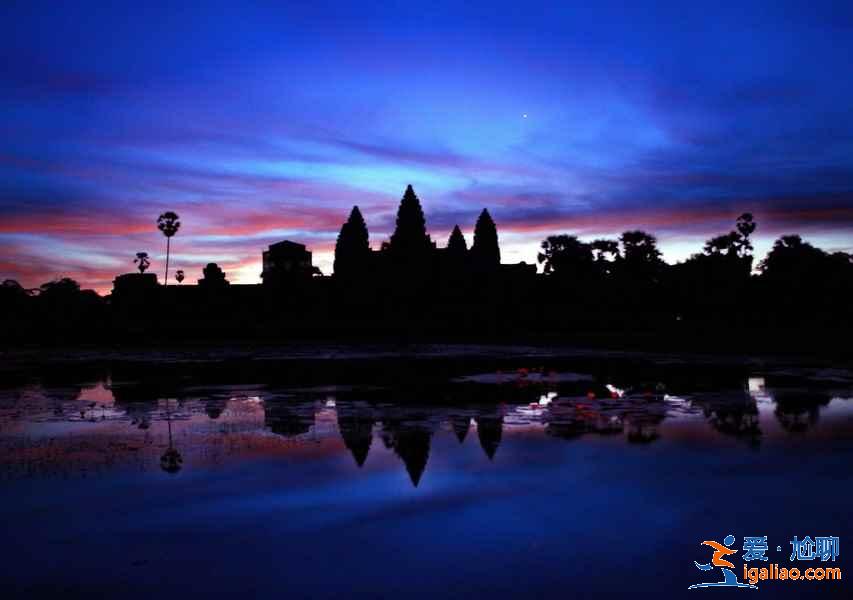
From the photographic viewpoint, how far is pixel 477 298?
276ft

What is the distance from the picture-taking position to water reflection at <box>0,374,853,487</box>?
12188mm

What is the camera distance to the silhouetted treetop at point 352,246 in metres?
91.1

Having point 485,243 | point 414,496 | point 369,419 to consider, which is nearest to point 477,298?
point 485,243

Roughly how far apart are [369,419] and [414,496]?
6554mm

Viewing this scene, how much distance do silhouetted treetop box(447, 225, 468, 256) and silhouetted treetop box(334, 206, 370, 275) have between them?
11.5m

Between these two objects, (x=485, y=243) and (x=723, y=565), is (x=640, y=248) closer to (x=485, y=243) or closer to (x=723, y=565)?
(x=485, y=243)

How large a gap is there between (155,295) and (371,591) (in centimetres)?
8737

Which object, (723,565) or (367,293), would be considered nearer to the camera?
(723,565)

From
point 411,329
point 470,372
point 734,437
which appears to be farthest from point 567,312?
point 734,437

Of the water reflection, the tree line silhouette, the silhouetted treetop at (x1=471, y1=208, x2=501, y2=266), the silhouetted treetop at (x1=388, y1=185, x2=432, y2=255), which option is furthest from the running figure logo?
the silhouetted treetop at (x1=471, y1=208, x2=501, y2=266)

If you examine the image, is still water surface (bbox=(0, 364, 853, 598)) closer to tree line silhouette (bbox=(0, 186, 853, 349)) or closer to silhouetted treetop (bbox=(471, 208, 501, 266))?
tree line silhouette (bbox=(0, 186, 853, 349))

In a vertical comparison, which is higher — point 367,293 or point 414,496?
point 367,293

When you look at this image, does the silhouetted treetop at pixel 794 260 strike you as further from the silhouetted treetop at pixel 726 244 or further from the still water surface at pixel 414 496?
the still water surface at pixel 414 496

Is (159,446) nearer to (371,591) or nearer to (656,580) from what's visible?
(371,591)
